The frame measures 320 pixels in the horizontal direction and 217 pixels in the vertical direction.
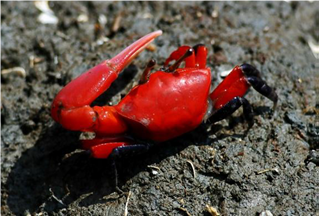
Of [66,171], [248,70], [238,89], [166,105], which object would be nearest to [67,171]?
[66,171]

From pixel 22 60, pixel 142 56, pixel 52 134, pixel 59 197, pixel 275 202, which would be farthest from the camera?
pixel 22 60

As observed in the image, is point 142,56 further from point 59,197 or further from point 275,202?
point 275,202

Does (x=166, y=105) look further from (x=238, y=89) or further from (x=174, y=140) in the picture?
(x=238, y=89)

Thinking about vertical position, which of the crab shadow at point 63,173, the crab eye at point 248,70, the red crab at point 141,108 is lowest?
the crab shadow at point 63,173

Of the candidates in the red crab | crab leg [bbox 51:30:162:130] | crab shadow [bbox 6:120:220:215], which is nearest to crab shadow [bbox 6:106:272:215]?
crab shadow [bbox 6:120:220:215]

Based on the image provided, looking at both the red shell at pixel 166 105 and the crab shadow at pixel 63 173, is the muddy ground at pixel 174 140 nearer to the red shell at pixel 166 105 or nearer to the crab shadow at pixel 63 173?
the crab shadow at pixel 63 173

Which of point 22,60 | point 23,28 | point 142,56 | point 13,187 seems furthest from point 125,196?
point 23,28

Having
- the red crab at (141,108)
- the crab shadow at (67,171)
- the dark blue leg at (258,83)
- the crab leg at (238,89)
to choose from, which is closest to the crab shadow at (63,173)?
the crab shadow at (67,171)
